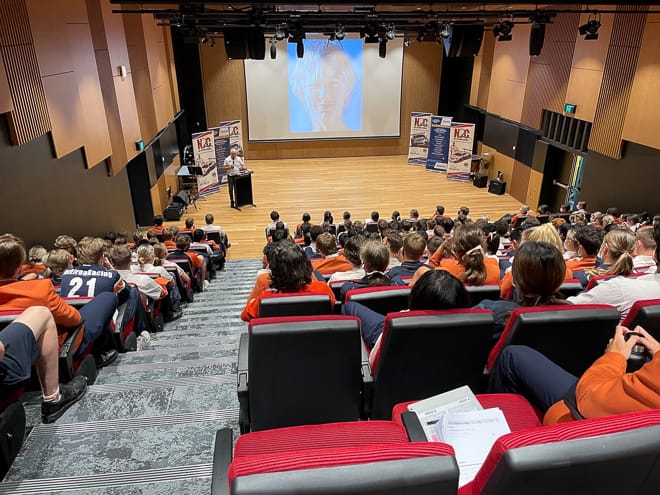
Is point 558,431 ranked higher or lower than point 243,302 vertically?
higher

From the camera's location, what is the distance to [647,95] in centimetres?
823

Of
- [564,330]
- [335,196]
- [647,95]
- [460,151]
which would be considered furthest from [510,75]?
[564,330]

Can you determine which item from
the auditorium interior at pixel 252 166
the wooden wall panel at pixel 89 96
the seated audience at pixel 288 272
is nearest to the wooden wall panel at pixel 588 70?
the auditorium interior at pixel 252 166

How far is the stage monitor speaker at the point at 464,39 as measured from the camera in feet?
27.4

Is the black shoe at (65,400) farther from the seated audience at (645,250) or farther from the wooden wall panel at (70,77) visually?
the wooden wall panel at (70,77)

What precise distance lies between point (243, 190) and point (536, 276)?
10720 millimetres

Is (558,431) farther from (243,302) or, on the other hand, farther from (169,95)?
(169,95)

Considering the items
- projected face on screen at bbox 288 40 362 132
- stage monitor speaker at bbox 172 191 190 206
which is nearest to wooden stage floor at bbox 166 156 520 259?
stage monitor speaker at bbox 172 191 190 206

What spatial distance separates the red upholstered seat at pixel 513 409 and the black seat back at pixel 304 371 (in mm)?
A: 362

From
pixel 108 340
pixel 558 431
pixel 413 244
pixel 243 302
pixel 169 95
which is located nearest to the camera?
pixel 558 431

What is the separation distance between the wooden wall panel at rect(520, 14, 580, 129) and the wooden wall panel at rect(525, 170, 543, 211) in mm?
1278

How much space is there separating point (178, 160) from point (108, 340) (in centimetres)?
1156

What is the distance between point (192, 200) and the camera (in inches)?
504

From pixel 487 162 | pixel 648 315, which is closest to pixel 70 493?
pixel 648 315
